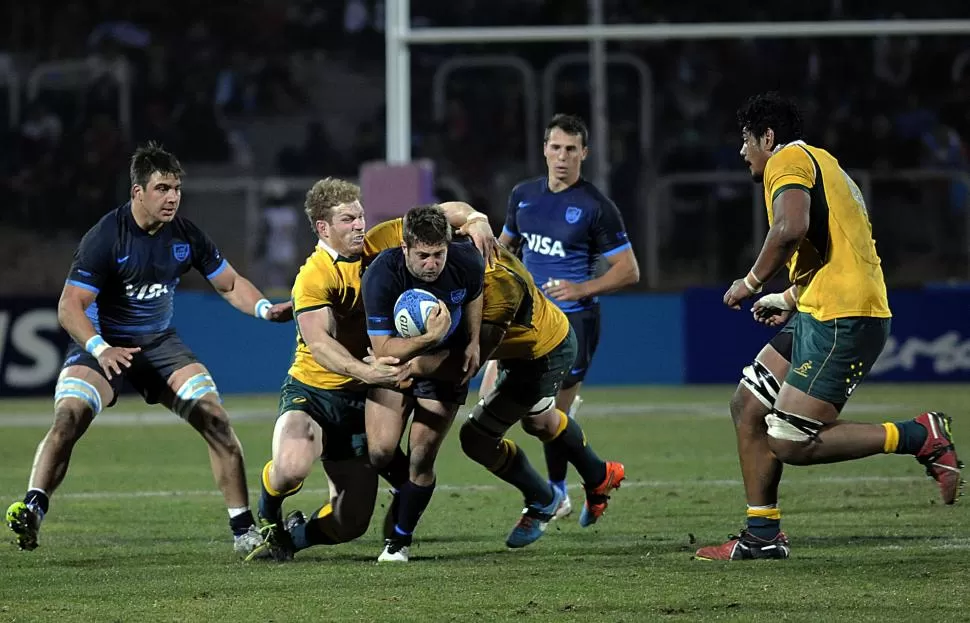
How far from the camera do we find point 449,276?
6.86 meters

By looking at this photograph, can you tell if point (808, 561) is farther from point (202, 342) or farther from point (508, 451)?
point (202, 342)

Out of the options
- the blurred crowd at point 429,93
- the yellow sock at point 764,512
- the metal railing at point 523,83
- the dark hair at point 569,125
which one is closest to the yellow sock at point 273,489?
the yellow sock at point 764,512

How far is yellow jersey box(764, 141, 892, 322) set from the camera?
6.76m

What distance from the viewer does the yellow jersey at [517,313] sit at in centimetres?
723

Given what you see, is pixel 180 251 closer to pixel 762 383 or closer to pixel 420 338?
pixel 420 338

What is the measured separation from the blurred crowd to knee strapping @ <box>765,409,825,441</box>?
12605 millimetres

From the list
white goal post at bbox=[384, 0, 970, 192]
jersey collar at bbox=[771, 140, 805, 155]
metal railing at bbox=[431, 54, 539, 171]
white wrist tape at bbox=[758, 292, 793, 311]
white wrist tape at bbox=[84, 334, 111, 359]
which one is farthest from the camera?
metal railing at bbox=[431, 54, 539, 171]

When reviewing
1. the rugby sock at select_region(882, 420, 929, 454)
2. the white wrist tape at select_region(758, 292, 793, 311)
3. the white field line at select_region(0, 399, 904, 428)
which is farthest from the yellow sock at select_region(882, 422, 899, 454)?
the white field line at select_region(0, 399, 904, 428)

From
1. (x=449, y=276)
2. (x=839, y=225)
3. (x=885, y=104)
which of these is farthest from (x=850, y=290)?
(x=885, y=104)

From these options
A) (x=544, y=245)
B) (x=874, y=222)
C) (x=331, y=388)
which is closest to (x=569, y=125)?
(x=544, y=245)

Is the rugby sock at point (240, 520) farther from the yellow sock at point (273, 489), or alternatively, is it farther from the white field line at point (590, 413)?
the white field line at point (590, 413)

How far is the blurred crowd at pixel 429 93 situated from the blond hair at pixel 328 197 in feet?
40.0

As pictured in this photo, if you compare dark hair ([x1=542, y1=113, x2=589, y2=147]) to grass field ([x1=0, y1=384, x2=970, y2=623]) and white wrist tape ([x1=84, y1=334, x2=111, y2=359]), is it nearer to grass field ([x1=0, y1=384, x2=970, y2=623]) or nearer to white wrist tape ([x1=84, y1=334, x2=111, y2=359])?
grass field ([x1=0, y1=384, x2=970, y2=623])

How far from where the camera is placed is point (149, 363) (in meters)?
7.97
